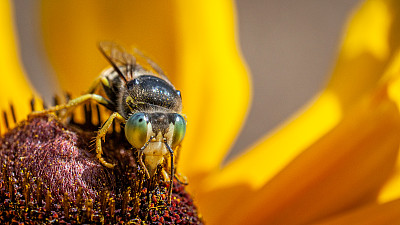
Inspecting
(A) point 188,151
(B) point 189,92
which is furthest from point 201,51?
(A) point 188,151

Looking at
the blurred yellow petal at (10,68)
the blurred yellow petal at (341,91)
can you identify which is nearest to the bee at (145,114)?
the blurred yellow petal at (341,91)

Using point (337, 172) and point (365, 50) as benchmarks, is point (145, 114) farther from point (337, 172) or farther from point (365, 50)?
point (365, 50)

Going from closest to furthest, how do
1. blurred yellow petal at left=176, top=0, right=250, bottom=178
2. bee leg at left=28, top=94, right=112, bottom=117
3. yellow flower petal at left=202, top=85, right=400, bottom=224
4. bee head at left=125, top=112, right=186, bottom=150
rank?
bee head at left=125, top=112, right=186, bottom=150, bee leg at left=28, top=94, right=112, bottom=117, yellow flower petal at left=202, top=85, right=400, bottom=224, blurred yellow petal at left=176, top=0, right=250, bottom=178

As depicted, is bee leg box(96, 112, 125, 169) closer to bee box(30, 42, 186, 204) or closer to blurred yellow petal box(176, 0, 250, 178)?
bee box(30, 42, 186, 204)

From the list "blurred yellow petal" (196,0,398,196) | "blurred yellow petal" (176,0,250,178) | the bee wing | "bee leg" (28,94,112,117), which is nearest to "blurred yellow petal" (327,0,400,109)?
"blurred yellow petal" (196,0,398,196)

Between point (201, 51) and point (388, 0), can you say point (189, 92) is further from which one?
point (388, 0)

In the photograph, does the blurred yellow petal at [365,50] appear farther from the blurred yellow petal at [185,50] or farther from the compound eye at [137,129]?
the compound eye at [137,129]
